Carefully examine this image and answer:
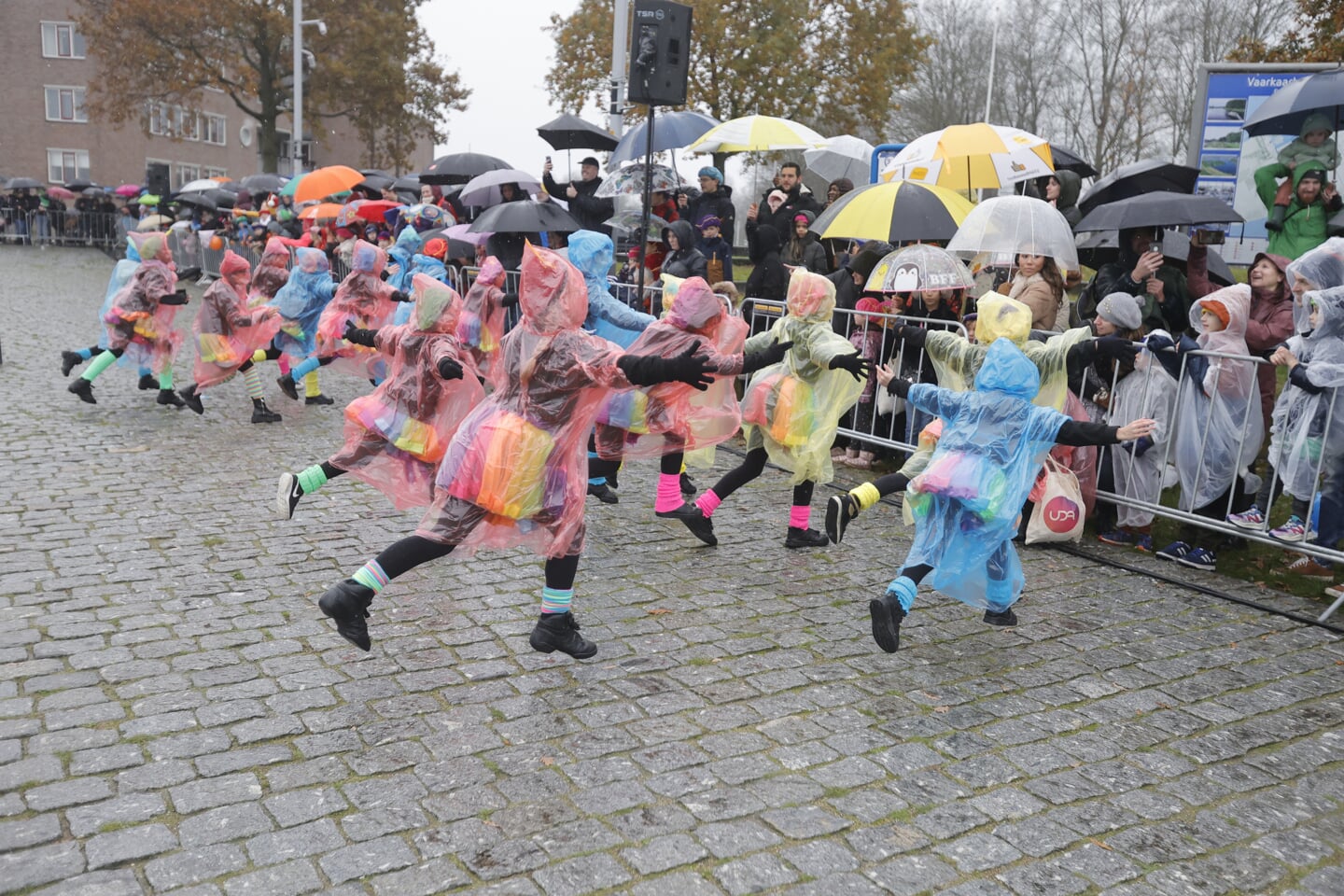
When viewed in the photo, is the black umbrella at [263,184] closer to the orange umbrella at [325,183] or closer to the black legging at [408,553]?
the orange umbrella at [325,183]

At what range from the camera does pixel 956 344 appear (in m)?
5.53

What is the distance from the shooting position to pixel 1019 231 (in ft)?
23.6

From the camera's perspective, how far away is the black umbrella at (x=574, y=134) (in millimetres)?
13453

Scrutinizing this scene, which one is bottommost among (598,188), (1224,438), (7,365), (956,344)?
(7,365)

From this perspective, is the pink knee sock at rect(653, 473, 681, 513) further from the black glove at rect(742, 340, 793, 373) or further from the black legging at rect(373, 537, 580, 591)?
the black legging at rect(373, 537, 580, 591)

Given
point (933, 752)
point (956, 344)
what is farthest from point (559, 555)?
point (956, 344)

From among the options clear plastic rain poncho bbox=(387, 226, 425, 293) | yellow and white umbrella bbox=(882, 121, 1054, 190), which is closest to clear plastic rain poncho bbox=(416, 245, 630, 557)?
yellow and white umbrella bbox=(882, 121, 1054, 190)

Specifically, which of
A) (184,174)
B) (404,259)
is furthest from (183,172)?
(404,259)

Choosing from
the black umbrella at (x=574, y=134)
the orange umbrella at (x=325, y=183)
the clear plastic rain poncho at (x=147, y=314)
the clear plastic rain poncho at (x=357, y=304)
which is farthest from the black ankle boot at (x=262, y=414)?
the orange umbrella at (x=325, y=183)

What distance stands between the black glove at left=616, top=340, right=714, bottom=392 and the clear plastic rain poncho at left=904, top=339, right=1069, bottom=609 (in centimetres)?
122

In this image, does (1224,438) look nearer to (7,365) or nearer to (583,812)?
(583,812)

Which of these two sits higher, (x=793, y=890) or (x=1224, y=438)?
(x=1224, y=438)

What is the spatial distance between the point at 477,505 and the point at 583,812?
4.92ft

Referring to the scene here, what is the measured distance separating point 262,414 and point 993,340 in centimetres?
673
